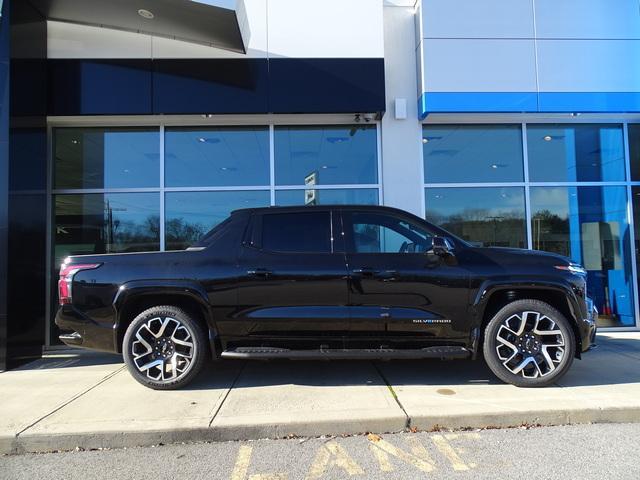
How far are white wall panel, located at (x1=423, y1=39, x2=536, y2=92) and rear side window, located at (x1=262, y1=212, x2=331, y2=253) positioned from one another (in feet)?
12.2

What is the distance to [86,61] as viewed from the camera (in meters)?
7.16

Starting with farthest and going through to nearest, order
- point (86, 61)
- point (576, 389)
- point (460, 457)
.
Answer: point (86, 61), point (576, 389), point (460, 457)

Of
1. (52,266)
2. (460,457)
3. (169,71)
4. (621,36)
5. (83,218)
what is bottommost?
(460,457)

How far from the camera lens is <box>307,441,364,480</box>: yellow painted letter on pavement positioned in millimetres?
3223

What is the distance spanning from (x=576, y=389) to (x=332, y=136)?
531 centimetres

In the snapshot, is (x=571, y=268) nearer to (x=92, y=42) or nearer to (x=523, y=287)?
(x=523, y=287)

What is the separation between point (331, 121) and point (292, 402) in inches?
200

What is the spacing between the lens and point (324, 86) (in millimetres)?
7316

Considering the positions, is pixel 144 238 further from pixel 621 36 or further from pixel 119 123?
pixel 621 36

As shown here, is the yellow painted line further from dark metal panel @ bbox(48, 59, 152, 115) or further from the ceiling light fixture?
the ceiling light fixture

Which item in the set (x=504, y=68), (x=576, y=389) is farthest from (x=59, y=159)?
(x=576, y=389)

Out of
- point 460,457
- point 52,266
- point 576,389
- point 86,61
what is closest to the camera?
point 460,457

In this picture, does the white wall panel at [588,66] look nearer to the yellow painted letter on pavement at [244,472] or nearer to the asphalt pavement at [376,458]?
the asphalt pavement at [376,458]

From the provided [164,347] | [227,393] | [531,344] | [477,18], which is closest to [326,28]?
[477,18]
